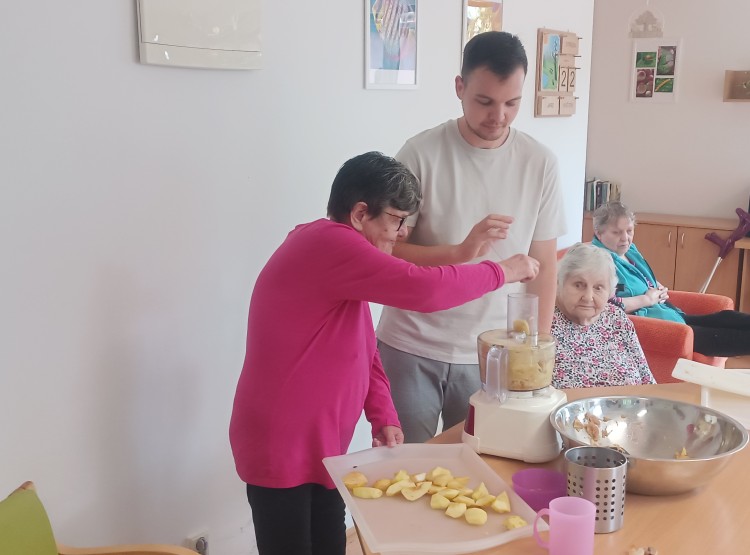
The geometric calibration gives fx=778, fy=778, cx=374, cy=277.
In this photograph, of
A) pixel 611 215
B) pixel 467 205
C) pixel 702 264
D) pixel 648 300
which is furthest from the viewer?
pixel 702 264

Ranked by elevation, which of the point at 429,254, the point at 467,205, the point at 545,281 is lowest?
the point at 545,281

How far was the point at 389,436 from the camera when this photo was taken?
1719 millimetres

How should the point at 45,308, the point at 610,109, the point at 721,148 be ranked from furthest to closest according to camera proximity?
1. the point at 610,109
2. the point at 721,148
3. the point at 45,308

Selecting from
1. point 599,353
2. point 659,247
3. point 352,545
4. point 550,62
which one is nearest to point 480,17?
point 550,62

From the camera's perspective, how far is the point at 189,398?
2.11 meters

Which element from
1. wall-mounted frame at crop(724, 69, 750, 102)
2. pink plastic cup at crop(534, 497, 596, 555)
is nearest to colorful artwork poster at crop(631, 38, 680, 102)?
wall-mounted frame at crop(724, 69, 750, 102)

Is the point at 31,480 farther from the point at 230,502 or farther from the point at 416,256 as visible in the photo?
the point at 416,256

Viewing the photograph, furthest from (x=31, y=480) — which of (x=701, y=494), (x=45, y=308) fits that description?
(x=701, y=494)

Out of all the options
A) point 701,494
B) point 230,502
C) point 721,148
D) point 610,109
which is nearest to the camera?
point 701,494

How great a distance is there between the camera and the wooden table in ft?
4.22

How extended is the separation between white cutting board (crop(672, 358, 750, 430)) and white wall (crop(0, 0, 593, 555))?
1.18 m

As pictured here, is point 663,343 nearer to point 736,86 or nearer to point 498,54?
point 498,54

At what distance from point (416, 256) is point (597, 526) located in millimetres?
796

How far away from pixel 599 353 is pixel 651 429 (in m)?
0.85
